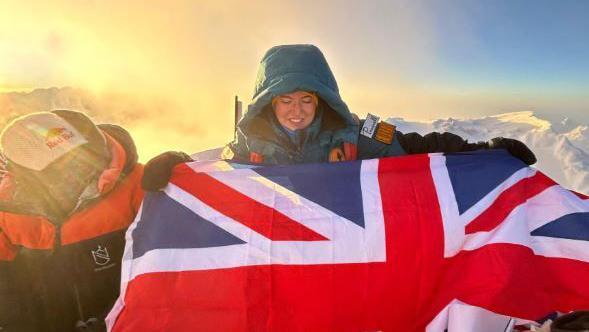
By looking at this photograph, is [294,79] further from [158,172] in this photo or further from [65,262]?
[65,262]

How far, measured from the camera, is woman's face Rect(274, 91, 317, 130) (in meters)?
2.80

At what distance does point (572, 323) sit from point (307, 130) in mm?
1732

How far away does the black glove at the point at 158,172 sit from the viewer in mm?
2332

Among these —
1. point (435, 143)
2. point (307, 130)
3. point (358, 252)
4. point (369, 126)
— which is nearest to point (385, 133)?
point (369, 126)

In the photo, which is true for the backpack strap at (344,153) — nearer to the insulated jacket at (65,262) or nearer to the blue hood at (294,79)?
the blue hood at (294,79)

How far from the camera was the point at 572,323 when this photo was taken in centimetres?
179

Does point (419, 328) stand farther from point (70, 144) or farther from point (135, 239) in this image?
point (70, 144)

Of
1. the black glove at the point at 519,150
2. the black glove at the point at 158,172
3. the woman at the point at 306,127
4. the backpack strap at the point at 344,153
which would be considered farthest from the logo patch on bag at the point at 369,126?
the black glove at the point at 158,172

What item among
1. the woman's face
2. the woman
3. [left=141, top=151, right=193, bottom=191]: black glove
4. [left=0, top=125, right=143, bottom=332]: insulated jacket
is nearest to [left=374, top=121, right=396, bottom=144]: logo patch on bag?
the woman

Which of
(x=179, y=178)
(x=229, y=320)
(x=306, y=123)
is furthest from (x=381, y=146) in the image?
(x=229, y=320)

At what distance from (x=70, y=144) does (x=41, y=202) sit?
1.08 ft

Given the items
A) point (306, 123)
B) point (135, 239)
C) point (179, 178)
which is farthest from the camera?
point (306, 123)

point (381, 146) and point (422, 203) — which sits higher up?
point (381, 146)

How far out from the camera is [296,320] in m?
2.08
